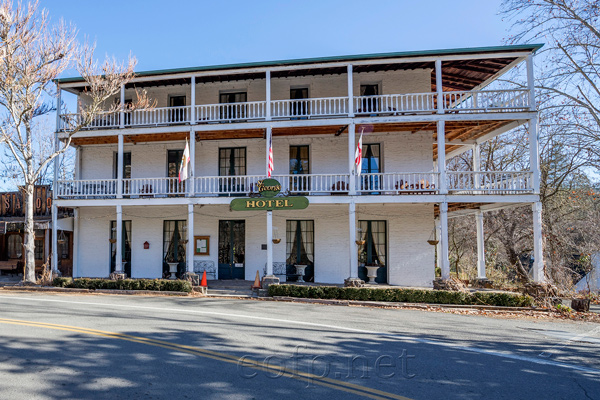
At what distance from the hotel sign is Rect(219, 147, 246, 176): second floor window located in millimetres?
3197

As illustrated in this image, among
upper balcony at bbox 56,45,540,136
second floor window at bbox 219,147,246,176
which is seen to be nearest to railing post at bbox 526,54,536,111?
upper balcony at bbox 56,45,540,136

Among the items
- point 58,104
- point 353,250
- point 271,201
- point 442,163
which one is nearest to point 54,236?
point 58,104

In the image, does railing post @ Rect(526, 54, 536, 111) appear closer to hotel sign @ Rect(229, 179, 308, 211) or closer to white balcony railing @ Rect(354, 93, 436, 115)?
white balcony railing @ Rect(354, 93, 436, 115)

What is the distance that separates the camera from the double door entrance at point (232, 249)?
59.5ft

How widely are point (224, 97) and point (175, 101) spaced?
2505mm

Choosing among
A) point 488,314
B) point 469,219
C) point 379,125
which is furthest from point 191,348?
point 469,219

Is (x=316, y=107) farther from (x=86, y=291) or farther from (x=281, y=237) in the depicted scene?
(x=86, y=291)

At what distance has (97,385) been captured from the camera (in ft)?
17.1

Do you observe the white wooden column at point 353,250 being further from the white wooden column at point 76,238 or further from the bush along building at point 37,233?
the white wooden column at point 76,238

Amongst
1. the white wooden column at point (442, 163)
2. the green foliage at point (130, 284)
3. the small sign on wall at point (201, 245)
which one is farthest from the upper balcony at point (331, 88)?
the green foliage at point (130, 284)

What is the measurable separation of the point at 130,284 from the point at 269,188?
637 cm

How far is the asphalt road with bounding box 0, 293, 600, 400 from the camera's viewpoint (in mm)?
5219

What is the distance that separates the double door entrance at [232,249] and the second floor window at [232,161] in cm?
231

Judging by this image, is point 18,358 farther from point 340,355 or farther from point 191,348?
point 340,355
